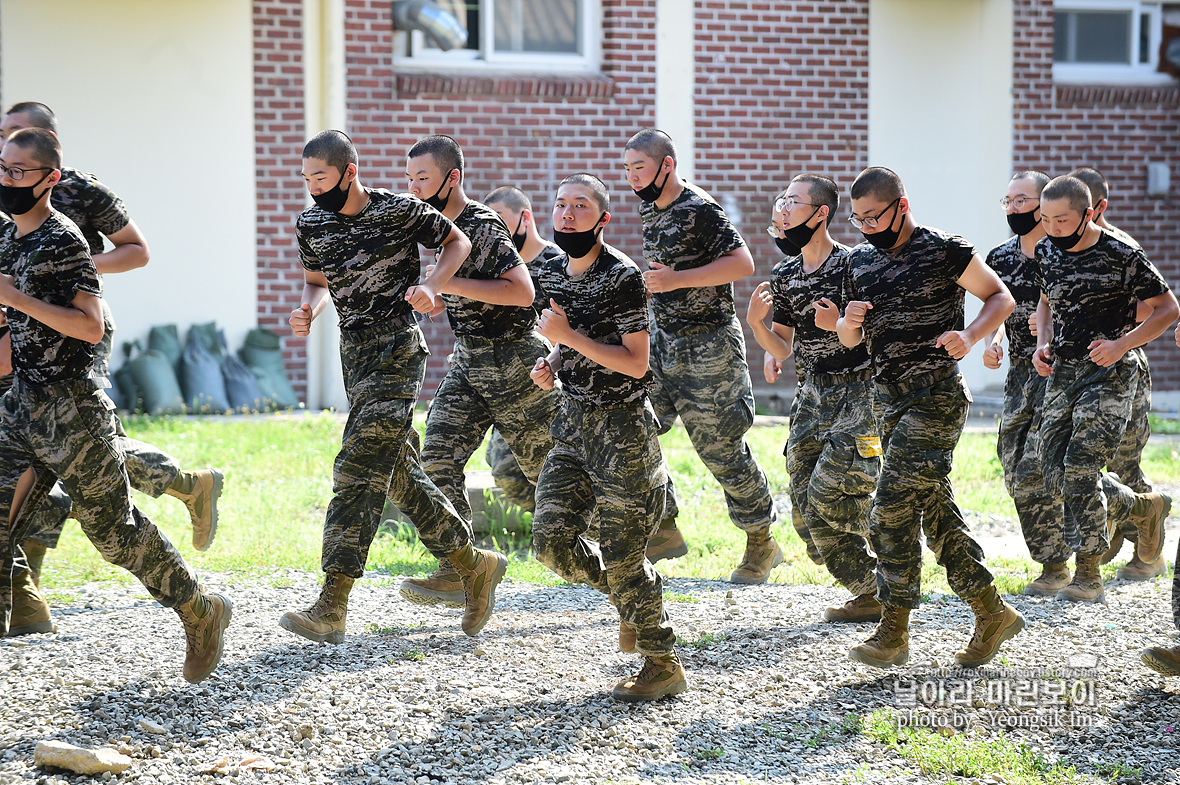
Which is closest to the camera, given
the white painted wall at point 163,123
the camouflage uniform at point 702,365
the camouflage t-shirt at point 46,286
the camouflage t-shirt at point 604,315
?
the camouflage t-shirt at point 46,286

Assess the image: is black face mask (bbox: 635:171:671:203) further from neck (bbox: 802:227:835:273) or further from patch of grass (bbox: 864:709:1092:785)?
patch of grass (bbox: 864:709:1092:785)

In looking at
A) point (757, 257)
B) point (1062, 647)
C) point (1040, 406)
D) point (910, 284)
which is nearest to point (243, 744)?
point (910, 284)

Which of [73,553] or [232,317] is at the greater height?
[232,317]

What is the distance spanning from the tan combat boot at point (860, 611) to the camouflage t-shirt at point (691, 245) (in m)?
1.52

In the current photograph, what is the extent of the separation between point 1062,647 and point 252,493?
17.6ft

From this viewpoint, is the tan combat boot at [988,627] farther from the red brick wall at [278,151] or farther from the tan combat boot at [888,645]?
the red brick wall at [278,151]

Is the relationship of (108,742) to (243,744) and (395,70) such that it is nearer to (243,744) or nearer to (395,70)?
(243,744)

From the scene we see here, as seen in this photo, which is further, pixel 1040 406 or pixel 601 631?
pixel 1040 406

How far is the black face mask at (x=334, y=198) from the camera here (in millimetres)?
4922

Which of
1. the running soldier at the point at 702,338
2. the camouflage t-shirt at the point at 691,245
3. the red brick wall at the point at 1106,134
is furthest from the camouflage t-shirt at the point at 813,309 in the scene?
the red brick wall at the point at 1106,134

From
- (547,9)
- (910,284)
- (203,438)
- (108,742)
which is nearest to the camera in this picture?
(108,742)

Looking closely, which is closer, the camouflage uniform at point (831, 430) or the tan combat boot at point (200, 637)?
the tan combat boot at point (200, 637)

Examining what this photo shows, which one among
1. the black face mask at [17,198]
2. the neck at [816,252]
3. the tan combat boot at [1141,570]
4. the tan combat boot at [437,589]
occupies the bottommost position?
the tan combat boot at [1141,570]

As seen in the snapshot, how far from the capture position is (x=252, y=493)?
836 cm
